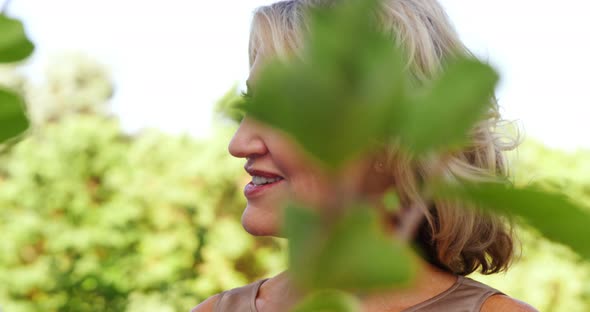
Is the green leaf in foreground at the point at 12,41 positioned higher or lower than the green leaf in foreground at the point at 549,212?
higher

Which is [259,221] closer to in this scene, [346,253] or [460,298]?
[460,298]

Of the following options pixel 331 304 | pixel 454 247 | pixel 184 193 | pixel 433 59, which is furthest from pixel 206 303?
pixel 184 193

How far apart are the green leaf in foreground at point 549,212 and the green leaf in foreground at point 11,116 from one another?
136 mm

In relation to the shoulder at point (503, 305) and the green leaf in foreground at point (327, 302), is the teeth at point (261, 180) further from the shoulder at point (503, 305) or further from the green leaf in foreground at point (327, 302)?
the green leaf in foreground at point (327, 302)

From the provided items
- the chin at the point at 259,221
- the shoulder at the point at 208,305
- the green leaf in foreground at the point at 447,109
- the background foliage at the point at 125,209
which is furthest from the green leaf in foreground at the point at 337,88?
the background foliage at the point at 125,209

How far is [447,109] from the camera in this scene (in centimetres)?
14

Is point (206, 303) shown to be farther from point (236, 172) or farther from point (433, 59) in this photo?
point (236, 172)

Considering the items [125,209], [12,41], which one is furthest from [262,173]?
[125,209]

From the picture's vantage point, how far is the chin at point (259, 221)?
4.47 ft

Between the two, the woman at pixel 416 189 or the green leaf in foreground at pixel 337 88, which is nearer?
the green leaf in foreground at pixel 337 88

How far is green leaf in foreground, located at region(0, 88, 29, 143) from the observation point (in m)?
0.21

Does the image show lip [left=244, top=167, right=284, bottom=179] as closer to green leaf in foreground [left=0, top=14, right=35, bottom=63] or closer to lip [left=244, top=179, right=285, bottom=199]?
lip [left=244, top=179, right=285, bottom=199]

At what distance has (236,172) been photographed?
4.45m

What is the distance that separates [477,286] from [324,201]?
141 cm
